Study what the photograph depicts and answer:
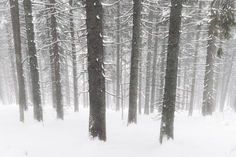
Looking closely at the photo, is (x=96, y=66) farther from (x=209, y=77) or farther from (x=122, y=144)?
(x=209, y=77)

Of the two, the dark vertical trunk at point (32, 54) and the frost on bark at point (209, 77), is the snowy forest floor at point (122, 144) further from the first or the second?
the frost on bark at point (209, 77)

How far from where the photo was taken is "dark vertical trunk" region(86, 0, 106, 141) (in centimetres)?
774

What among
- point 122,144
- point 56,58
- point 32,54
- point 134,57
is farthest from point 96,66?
point 56,58

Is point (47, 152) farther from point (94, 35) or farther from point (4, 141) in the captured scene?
point (94, 35)

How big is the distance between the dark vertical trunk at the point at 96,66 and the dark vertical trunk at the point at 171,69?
2218mm

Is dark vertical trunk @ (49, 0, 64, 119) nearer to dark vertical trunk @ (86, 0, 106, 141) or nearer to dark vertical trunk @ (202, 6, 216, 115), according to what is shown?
dark vertical trunk @ (86, 0, 106, 141)

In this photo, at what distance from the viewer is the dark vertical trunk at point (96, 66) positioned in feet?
25.4

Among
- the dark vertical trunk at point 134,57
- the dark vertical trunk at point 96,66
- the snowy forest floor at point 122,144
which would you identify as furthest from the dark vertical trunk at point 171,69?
the dark vertical trunk at point 134,57

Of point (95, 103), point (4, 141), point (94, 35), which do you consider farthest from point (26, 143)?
point (94, 35)

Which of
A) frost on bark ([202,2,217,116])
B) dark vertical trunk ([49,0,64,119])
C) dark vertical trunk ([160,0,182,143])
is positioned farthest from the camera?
frost on bark ([202,2,217,116])

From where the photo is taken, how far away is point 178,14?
25.7 ft

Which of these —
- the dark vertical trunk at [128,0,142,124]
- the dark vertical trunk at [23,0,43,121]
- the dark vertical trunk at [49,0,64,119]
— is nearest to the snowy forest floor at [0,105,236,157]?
the dark vertical trunk at [128,0,142,124]

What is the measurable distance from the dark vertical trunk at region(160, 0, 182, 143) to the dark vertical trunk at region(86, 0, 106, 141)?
A: 2.22 meters

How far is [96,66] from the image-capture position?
311 inches
